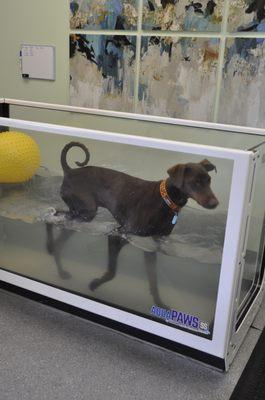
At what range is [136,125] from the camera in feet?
4.42

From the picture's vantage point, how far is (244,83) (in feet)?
5.81

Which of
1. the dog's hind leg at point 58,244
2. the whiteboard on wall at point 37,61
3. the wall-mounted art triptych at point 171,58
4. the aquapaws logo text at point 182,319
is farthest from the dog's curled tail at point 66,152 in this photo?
the whiteboard on wall at point 37,61

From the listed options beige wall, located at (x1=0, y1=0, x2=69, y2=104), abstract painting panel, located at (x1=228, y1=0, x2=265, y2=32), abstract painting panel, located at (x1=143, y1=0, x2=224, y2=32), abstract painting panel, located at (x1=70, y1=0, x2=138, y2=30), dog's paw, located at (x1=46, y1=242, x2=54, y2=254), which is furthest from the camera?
beige wall, located at (x1=0, y1=0, x2=69, y2=104)

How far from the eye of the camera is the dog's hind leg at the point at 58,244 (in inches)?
49.1

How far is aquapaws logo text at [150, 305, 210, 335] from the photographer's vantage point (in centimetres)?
101

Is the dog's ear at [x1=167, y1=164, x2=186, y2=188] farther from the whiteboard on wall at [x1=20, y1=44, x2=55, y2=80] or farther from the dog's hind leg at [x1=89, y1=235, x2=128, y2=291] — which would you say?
the whiteboard on wall at [x1=20, y1=44, x2=55, y2=80]

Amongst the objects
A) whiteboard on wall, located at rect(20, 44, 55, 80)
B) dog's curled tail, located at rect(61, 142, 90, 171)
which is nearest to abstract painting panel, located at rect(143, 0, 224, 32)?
whiteboard on wall, located at rect(20, 44, 55, 80)

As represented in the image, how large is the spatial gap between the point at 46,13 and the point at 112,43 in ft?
1.57

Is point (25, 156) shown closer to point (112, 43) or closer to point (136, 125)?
point (136, 125)

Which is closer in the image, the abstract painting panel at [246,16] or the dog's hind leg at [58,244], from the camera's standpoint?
the dog's hind leg at [58,244]

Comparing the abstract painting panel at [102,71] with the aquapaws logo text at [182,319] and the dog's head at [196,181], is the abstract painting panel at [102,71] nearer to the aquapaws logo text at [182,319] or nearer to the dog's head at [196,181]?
the dog's head at [196,181]

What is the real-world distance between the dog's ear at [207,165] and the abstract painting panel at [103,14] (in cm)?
129

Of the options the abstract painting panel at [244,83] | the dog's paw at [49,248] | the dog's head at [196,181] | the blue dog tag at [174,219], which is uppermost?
the abstract painting panel at [244,83]

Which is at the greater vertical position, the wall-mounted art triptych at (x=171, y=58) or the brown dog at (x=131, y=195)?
the wall-mounted art triptych at (x=171, y=58)
